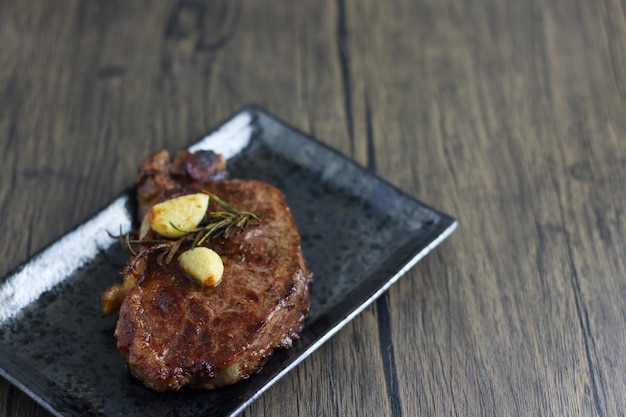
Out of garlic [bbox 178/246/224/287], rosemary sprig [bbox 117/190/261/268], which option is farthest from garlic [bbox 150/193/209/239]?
garlic [bbox 178/246/224/287]

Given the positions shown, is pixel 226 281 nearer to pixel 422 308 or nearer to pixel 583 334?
pixel 422 308

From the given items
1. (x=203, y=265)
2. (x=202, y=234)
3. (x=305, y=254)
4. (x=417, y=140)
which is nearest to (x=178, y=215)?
(x=202, y=234)

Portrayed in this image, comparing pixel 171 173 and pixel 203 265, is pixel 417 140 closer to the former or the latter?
pixel 171 173

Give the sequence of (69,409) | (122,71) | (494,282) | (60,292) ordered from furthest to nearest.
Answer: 1. (122,71)
2. (494,282)
3. (60,292)
4. (69,409)

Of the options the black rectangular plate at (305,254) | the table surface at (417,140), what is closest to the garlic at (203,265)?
the black rectangular plate at (305,254)

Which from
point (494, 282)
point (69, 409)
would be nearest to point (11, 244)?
point (69, 409)

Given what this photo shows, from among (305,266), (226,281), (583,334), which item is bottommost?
(583,334)

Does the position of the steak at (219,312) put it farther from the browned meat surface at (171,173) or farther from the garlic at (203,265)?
the browned meat surface at (171,173)
